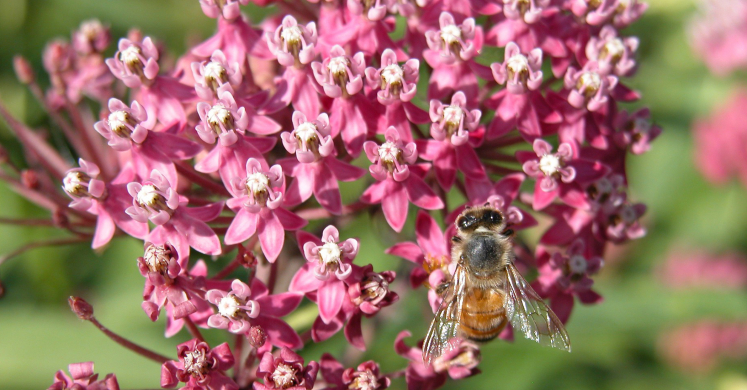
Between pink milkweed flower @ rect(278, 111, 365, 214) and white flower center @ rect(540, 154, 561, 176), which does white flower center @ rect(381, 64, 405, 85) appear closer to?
pink milkweed flower @ rect(278, 111, 365, 214)

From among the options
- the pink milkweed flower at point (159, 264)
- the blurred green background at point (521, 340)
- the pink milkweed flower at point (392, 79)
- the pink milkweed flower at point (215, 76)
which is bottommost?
the blurred green background at point (521, 340)

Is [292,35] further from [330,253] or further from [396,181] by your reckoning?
[330,253]

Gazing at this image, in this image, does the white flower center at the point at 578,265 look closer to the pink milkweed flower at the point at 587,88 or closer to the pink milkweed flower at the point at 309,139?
the pink milkweed flower at the point at 587,88

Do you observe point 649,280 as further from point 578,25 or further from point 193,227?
point 193,227

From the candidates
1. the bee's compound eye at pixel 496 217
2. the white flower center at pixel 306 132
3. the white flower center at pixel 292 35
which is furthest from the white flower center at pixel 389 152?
the white flower center at pixel 292 35

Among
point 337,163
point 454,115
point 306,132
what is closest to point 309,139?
point 306,132
